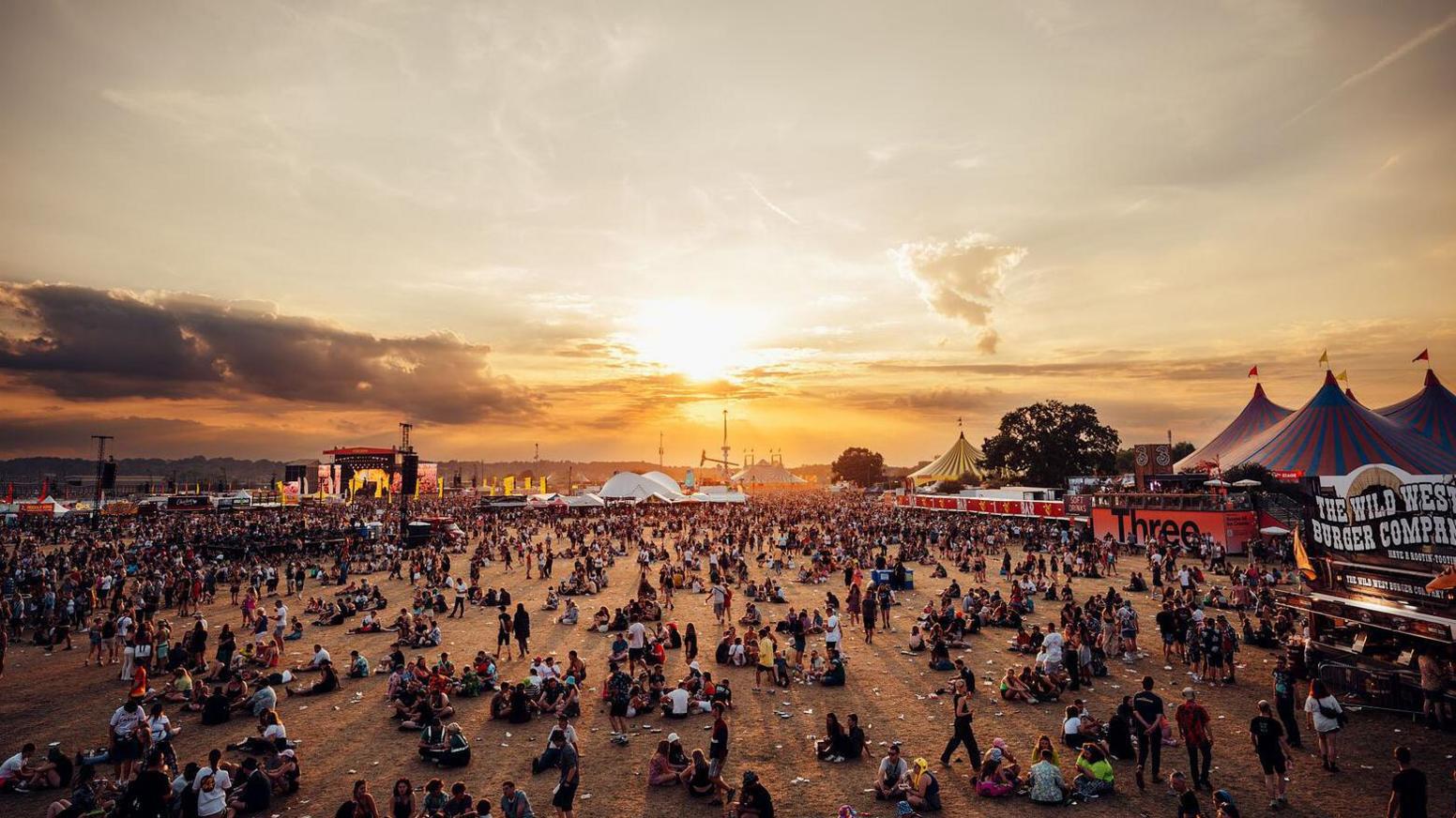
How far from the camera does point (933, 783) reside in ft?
30.1

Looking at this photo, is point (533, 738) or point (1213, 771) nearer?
point (1213, 771)

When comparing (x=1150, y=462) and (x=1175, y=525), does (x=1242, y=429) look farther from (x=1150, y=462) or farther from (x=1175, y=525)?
(x=1175, y=525)

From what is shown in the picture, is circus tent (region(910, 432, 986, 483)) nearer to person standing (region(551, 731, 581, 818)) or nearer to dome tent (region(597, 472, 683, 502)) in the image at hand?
dome tent (region(597, 472, 683, 502))

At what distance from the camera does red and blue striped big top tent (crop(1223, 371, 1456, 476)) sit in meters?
32.2

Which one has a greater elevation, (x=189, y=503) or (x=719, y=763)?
(x=189, y=503)

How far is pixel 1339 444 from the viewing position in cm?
3359

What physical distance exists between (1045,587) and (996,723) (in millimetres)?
15912

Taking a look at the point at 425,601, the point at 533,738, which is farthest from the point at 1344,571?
the point at 425,601

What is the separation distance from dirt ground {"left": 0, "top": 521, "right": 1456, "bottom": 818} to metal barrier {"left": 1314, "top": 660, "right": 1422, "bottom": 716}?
255mm

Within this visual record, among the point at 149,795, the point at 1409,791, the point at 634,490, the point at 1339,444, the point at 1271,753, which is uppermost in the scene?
the point at 1339,444

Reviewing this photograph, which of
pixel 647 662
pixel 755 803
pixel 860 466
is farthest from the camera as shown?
pixel 860 466

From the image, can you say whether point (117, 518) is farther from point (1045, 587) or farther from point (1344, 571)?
point (1344, 571)

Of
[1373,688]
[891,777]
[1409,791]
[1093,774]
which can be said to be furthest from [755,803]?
[1373,688]

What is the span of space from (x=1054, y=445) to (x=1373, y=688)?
2103 inches
